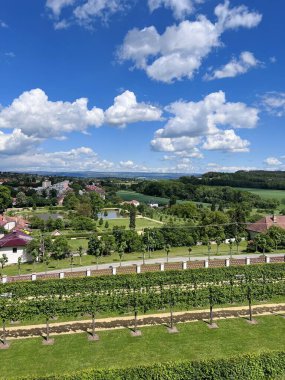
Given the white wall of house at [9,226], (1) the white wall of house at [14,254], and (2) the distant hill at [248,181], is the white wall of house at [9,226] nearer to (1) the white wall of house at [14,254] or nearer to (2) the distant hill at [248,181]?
(1) the white wall of house at [14,254]

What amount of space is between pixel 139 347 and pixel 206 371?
21.0 feet

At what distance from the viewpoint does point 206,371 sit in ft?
50.2

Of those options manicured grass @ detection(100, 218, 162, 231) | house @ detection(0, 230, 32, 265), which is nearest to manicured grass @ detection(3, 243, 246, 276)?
house @ detection(0, 230, 32, 265)

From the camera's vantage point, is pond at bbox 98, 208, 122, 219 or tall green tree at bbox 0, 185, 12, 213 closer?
tall green tree at bbox 0, 185, 12, 213

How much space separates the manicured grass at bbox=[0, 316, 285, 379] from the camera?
747 inches

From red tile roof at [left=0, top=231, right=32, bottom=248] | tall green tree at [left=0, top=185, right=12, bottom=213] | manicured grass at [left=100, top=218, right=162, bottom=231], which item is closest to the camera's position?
red tile roof at [left=0, top=231, right=32, bottom=248]

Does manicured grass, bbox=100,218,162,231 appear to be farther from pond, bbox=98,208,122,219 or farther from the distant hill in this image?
the distant hill

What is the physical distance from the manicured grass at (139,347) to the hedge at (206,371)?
2.49 metres

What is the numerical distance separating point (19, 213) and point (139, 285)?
222 ft

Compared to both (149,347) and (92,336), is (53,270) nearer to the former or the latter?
(92,336)

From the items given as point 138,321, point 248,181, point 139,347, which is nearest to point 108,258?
point 138,321

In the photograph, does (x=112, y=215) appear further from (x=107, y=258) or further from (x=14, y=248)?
(x=14, y=248)

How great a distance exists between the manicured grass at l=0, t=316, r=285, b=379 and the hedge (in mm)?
2486

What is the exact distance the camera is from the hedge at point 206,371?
48.7 feet
